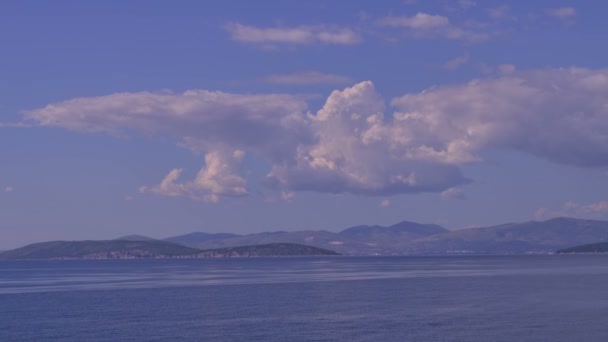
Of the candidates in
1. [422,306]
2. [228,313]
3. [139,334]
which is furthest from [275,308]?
[139,334]

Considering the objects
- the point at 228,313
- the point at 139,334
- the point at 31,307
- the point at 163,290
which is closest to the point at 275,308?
the point at 228,313

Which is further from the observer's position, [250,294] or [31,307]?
[250,294]

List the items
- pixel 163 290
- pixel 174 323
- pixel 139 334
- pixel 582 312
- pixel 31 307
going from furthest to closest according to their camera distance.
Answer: pixel 163 290, pixel 31 307, pixel 582 312, pixel 174 323, pixel 139 334

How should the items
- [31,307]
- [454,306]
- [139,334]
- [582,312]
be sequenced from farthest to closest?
[31,307] < [454,306] < [582,312] < [139,334]

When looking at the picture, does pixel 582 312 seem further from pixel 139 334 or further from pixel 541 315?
pixel 139 334

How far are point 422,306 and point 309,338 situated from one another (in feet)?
109

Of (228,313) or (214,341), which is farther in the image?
(228,313)

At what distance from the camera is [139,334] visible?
3196 inches

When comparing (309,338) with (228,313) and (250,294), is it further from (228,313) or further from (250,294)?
(250,294)

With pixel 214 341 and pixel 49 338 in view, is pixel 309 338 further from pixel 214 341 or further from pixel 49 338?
pixel 49 338

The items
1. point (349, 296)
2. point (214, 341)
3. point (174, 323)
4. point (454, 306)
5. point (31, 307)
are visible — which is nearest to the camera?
point (214, 341)

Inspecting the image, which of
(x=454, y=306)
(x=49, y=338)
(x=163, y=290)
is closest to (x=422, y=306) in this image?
(x=454, y=306)

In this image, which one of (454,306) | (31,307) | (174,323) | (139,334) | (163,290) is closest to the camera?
(139,334)

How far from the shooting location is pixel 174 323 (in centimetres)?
8994
